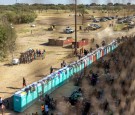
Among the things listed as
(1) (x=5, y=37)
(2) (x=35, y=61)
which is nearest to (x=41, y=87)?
(2) (x=35, y=61)

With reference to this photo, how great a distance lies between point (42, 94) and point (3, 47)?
16.3 ft

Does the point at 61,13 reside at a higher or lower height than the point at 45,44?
higher

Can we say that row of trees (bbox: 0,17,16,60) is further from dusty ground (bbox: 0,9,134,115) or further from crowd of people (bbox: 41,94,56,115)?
crowd of people (bbox: 41,94,56,115)

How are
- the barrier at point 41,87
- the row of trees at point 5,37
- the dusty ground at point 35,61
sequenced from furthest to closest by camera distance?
the row of trees at point 5,37, the barrier at point 41,87, the dusty ground at point 35,61

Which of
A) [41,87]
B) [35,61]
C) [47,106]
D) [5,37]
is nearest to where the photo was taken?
[35,61]

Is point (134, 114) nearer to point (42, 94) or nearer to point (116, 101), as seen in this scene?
point (116, 101)

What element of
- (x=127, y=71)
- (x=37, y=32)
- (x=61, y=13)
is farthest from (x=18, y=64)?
(x=37, y=32)

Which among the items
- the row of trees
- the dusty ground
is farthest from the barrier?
the row of trees

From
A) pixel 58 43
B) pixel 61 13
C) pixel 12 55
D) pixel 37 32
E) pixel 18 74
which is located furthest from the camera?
pixel 37 32

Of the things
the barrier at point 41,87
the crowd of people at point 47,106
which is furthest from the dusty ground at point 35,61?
the crowd of people at point 47,106

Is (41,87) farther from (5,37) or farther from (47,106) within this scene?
(5,37)

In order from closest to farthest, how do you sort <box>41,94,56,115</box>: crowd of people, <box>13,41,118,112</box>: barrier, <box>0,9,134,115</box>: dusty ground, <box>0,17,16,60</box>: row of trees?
<box>0,9,134,115</box>: dusty ground → <box>41,94,56,115</box>: crowd of people → <box>13,41,118,112</box>: barrier → <box>0,17,16,60</box>: row of trees

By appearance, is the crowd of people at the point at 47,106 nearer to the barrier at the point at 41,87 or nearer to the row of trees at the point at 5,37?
the barrier at the point at 41,87

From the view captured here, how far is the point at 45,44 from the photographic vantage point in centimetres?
1636
